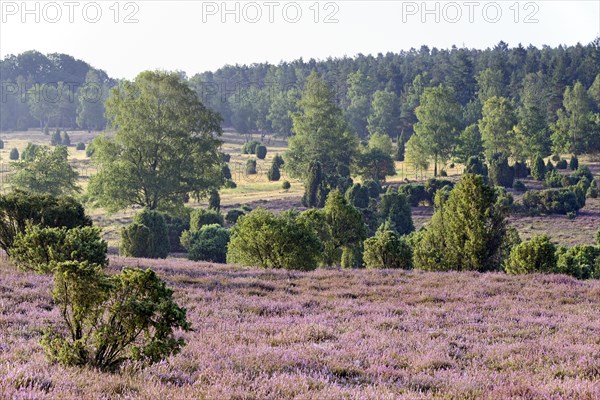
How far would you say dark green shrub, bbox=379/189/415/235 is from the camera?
44.6 m

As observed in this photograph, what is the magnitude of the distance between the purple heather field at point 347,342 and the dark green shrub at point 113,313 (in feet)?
1.01

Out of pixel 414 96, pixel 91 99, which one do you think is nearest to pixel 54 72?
pixel 91 99

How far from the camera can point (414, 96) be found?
386 feet

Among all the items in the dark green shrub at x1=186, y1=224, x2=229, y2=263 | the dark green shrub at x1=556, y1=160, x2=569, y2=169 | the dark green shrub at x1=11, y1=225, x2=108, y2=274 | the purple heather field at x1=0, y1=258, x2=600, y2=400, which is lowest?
the dark green shrub at x1=186, y1=224, x2=229, y2=263

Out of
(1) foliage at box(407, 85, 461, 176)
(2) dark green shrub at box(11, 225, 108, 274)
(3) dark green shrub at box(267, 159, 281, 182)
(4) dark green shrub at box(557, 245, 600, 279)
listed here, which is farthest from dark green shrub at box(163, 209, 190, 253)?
(1) foliage at box(407, 85, 461, 176)

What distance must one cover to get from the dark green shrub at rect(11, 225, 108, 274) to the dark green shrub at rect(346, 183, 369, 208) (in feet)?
122

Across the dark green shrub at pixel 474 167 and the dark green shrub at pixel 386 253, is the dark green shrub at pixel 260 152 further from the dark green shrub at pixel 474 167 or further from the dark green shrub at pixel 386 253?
the dark green shrub at pixel 386 253

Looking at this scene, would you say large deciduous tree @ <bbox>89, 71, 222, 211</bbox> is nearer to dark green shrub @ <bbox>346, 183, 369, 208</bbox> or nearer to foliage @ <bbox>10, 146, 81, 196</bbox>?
foliage @ <bbox>10, 146, 81, 196</bbox>

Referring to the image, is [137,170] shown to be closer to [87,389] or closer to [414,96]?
[87,389]

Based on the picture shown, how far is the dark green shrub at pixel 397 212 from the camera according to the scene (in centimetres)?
A: 4459

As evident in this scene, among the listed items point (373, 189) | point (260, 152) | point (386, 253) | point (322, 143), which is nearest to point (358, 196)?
point (373, 189)

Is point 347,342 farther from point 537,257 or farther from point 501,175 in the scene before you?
point 501,175

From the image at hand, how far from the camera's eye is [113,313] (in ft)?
21.6

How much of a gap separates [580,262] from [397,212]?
1981cm
